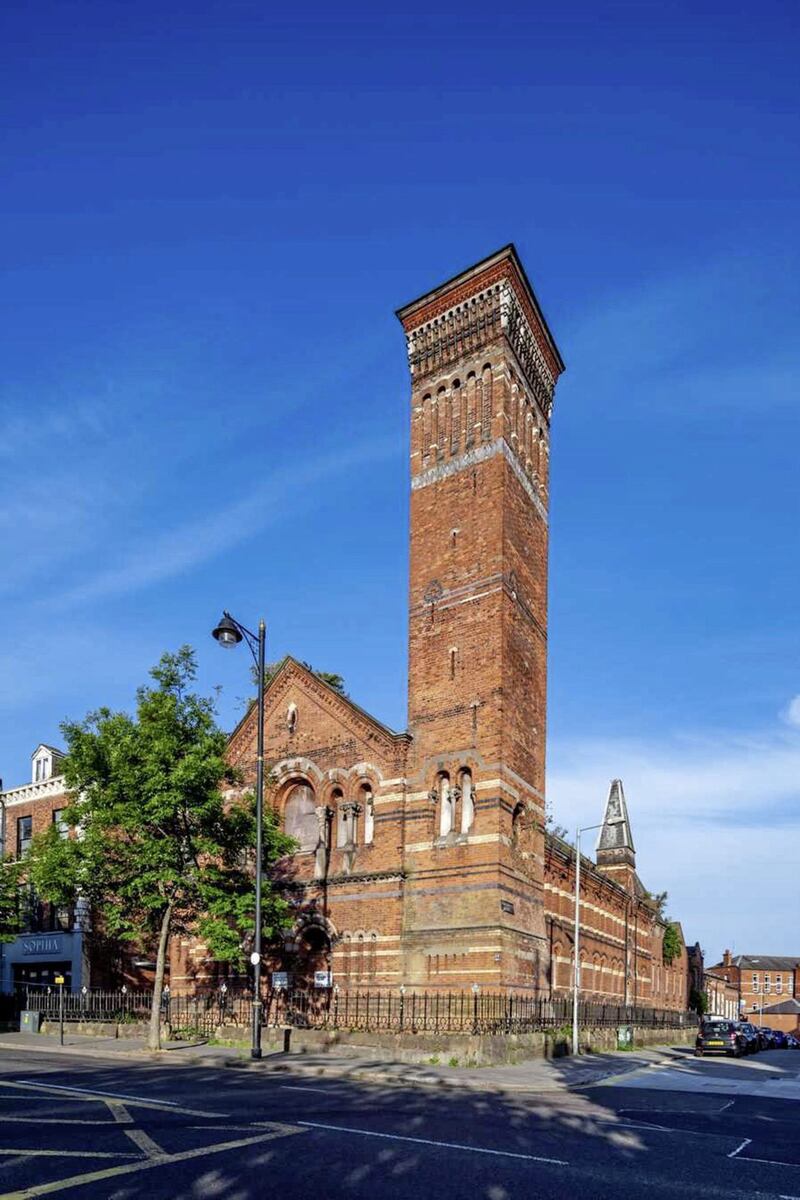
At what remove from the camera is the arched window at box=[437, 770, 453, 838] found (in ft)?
110

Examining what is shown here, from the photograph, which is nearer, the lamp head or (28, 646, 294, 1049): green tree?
the lamp head

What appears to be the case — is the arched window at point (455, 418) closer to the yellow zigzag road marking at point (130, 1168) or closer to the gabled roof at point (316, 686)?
the gabled roof at point (316, 686)

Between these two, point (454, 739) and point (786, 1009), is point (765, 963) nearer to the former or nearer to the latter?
point (786, 1009)

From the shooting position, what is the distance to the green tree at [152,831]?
28672 mm

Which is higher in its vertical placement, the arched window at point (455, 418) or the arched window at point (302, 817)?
the arched window at point (455, 418)

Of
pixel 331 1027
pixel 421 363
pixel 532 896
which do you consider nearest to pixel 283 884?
pixel 331 1027

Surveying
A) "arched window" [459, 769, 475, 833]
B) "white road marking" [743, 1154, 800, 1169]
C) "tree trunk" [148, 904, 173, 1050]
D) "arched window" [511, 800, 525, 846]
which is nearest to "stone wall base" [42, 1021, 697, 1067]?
"tree trunk" [148, 904, 173, 1050]

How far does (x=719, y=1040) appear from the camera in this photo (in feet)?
136

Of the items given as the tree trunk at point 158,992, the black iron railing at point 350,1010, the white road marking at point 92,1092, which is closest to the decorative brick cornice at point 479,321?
the tree trunk at point 158,992

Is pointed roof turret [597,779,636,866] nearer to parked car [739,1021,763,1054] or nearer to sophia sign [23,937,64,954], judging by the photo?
parked car [739,1021,763,1054]

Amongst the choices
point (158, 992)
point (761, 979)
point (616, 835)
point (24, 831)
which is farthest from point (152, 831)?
point (761, 979)

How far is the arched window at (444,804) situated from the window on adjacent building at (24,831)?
75.1ft

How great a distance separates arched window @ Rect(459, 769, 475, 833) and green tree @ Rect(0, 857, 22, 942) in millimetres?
16444

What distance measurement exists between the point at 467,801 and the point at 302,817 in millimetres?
7693
